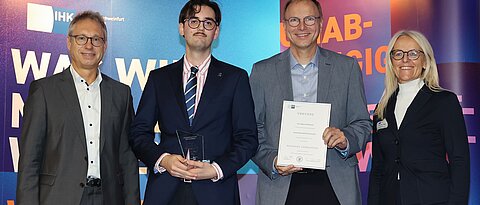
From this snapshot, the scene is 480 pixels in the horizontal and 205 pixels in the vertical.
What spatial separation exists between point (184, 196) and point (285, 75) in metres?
1.04

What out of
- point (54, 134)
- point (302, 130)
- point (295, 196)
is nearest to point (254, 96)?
point (302, 130)

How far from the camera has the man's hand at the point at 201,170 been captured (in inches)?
135

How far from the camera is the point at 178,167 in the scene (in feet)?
11.2

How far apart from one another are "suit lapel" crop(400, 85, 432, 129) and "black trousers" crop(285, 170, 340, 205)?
0.70 metres

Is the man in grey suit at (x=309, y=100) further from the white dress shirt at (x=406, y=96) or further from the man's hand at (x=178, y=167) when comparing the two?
the man's hand at (x=178, y=167)

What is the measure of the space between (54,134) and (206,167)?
109 centimetres

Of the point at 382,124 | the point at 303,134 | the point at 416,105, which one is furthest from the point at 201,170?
the point at 416,105

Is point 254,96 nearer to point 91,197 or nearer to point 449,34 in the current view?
point 91,197

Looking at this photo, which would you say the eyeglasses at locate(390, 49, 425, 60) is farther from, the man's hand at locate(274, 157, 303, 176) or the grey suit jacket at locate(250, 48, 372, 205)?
the man's hand at locate(274, 157, 303, 176)

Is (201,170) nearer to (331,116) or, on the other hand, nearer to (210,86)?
(210,86)

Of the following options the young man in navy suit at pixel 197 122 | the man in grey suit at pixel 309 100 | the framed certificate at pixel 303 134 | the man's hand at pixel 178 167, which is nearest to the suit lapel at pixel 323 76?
the man in grey suit at pixel 309 100

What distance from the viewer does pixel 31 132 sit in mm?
3807

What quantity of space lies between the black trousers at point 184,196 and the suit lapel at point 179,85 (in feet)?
1.28

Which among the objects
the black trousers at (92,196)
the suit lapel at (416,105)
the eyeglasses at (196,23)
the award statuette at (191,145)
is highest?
the eyeglasses at (196,23)
